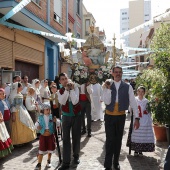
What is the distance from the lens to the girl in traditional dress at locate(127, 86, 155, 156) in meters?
5.80

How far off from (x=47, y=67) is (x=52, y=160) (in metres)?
10.0

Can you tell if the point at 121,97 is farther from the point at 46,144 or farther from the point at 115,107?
the point at 46,144

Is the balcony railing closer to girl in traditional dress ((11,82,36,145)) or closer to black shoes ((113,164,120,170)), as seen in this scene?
girl in traditional dress ((11,82,36,145))

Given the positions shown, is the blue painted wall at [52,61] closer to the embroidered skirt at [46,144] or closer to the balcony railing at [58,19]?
the balcony railing at [58,19]

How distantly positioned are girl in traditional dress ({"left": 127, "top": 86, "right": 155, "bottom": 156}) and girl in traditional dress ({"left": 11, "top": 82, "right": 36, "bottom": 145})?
2.64m

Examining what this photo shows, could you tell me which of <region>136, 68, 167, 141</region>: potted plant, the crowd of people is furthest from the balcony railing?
<region>136, 68, 167, 141</region>: potted plant

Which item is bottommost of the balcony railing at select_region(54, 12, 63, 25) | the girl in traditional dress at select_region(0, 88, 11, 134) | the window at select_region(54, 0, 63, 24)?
the girl in traditional dress at select_region(0, 88, 11, 134)

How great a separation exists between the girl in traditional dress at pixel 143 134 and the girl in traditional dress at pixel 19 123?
8.66 feet

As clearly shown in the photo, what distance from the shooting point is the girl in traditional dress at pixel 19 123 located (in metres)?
6.49

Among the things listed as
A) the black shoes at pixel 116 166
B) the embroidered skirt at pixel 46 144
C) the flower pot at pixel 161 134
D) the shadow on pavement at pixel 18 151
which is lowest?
the shadow on pavement at pixel 18 151

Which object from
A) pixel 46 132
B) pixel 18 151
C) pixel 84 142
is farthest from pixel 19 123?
pixel 84 142

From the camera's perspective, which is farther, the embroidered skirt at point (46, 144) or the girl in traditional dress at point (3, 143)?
the girl in traditional dress at point (3, 143)

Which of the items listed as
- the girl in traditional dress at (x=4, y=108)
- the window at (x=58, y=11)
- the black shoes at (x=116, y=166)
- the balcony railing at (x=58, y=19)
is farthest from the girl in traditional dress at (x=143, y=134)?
the window at (x=58, y=11)

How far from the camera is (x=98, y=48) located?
21.3ft
